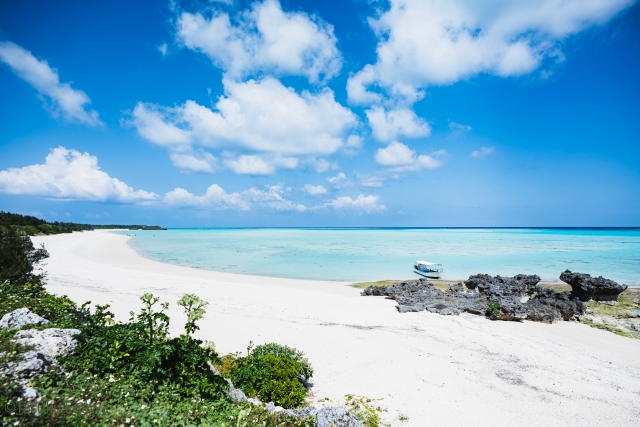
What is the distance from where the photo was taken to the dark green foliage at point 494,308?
1762 centimetres

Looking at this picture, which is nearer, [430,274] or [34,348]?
[34,348]

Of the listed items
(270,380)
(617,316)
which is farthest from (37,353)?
(617,316)

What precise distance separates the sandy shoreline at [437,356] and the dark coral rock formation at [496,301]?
842 millimetres

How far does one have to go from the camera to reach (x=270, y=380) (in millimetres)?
7477

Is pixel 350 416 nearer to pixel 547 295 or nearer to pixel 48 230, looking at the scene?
pixel 547 295

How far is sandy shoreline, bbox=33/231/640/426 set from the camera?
8.24 meters

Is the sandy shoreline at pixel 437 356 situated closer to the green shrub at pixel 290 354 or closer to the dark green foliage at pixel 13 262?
the green shrub at pixel 290 354

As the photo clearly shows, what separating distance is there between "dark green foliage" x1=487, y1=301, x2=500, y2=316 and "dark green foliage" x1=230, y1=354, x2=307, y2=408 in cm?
1377

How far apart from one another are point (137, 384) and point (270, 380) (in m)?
3.00

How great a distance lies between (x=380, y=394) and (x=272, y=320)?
311 inches

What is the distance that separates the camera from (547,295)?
70.7ft

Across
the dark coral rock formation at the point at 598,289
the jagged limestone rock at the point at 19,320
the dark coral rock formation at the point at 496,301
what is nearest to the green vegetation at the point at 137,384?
the jagged limestone rock at the point at 19,320

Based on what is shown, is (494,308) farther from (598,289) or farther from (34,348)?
(34,348)

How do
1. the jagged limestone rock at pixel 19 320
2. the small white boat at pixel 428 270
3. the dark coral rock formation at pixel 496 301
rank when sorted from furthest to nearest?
the small white boat at pixel 428 270, the dark coral rock formation at pixel 496 301, the jagged limestone rock at pixel 19 320
